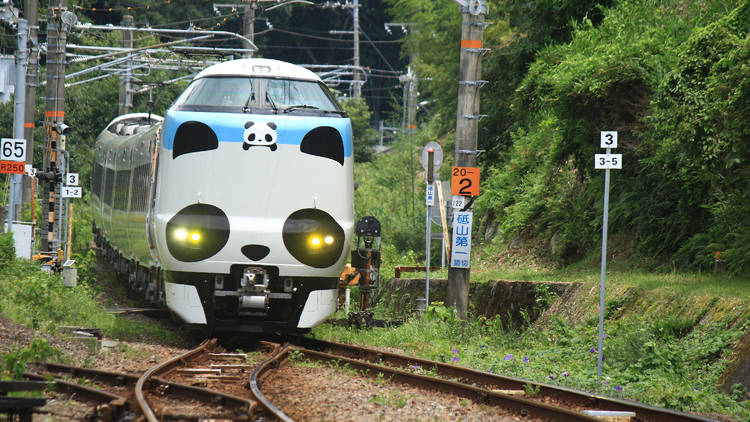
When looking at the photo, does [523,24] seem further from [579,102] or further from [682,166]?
[682,166]

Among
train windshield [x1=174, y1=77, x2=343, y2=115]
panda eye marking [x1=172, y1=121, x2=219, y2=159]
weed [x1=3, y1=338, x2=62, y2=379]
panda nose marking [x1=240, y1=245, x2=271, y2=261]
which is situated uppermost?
train windshield [x1=174, y1=77, x2=343, y2=115]

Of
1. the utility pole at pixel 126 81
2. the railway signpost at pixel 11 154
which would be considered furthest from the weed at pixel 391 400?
the utility pole at pixel 126 81

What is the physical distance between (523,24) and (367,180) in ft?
88.0

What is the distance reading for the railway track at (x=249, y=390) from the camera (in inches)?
336

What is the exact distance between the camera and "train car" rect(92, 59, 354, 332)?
44.0 ft

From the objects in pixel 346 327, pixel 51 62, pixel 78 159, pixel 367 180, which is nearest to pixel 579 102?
pixel 346 327

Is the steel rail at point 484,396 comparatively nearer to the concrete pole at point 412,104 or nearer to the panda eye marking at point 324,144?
the panda eye marking at point 324,144

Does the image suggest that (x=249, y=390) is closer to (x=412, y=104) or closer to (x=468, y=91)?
(x=468, y=91)

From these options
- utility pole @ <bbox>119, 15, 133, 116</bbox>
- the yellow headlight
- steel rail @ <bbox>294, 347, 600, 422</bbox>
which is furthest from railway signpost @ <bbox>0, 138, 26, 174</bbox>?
utility pole @ <bbox>119, 15, 133, 116</bbox>

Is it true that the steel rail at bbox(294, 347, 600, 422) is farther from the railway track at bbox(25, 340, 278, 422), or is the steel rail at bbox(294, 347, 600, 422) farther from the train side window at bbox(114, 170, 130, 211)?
the train side window at bbox(114, 170, 130, 211)

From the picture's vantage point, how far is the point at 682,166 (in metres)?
15.0

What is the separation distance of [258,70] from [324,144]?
157 cm

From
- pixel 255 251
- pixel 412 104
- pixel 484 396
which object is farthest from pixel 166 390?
pixel 412 104

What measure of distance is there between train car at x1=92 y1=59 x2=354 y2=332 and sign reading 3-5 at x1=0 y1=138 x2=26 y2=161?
22.3 feet
